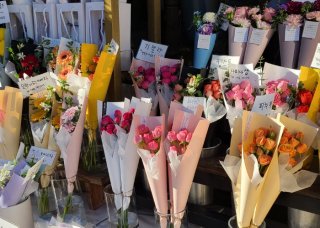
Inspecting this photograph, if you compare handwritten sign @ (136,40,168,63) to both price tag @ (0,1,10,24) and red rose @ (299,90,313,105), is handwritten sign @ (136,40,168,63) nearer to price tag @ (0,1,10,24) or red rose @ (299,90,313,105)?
red rose @ (299,90,313,105)

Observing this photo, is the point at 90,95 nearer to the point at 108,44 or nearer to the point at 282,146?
the point at 108,44

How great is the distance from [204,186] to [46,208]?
0.71 metres

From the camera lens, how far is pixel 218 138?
175 centimetres

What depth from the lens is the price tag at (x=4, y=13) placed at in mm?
2346

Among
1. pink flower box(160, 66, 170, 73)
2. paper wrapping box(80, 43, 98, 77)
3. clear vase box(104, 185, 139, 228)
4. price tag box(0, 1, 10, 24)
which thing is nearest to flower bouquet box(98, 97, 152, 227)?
clear vase box(104, 185, 139, 228)

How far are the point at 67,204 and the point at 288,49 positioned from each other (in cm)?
118

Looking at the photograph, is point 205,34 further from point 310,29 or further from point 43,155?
point 43,155

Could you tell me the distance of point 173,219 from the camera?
1.43 metres

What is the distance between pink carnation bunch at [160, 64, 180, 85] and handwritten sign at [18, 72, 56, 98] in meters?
0.51

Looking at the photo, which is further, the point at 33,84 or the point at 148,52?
the point at 148,52

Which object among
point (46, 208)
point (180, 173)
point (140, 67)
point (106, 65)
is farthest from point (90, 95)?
point (180, 173)

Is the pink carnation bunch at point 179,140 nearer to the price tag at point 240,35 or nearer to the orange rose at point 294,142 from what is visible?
the orange rose at point 294,142

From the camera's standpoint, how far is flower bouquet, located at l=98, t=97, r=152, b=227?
146 cm

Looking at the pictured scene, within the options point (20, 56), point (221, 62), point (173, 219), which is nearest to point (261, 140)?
point (173, 219)
